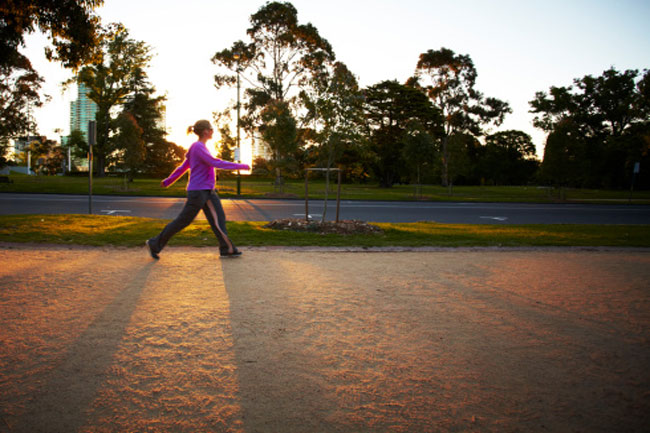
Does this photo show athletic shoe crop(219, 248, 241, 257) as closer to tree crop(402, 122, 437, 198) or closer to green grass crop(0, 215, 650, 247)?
green grass crop(0, 215, 650, 247)

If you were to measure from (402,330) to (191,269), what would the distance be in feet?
11.0

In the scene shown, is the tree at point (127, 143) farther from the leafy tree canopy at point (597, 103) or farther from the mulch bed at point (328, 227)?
the leafy tree canopy at point (597, 103)

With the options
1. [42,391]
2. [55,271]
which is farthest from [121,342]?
[55,271]

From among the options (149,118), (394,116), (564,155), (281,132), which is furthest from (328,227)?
(149,118)

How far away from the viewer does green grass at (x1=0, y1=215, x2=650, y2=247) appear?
7.87 metres

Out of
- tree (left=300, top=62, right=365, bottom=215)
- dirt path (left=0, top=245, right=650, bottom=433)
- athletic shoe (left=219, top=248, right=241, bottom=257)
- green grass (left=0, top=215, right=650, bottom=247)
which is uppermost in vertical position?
tree (left=300, top=62, right=365, bottom=215)

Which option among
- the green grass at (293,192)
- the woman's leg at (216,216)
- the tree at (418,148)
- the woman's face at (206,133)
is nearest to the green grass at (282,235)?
the woman's leg at (216,216)

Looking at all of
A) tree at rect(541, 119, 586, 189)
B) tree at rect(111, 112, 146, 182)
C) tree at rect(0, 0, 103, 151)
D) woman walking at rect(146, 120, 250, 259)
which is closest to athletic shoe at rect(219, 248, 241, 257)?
woman walking at rect(146, 120, 250, 259)

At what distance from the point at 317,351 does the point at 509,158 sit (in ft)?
320

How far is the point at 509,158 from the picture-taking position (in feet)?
294

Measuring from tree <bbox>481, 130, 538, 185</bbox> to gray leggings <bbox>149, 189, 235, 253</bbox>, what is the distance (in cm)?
8091

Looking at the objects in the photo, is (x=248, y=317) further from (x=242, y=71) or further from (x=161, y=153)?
(x=161, y=153)

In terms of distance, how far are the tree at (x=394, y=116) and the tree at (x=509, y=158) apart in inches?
1441

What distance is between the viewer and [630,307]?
161 inches
